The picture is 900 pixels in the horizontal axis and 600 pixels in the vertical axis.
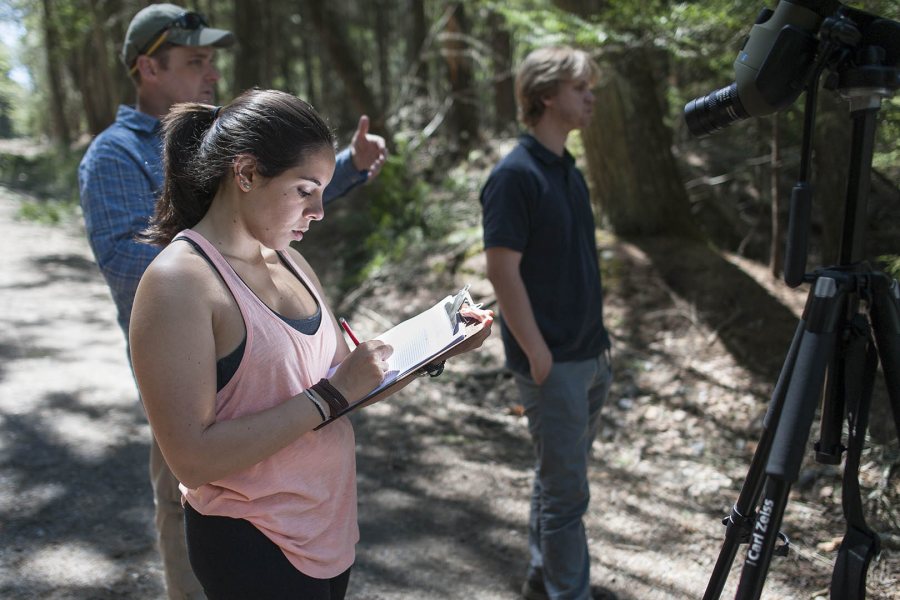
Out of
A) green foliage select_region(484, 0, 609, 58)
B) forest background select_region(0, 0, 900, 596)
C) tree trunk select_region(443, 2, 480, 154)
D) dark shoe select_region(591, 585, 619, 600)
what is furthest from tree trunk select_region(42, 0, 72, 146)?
dark shoe select_region(591, 585, 619, 600)

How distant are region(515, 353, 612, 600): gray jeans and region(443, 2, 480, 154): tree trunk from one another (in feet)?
27.3

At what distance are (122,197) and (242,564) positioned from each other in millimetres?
1401

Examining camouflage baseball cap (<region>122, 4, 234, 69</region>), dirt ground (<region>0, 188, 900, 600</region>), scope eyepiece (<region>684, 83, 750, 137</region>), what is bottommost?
dirt ground (<region>0, 188, 900, 600</region>)

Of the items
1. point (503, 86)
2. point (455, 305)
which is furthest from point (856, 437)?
point (503, 86)

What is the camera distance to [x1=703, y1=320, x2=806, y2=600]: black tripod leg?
5.97 ft

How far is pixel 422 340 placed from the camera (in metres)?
1.96

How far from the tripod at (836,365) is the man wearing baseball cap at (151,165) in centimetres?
175

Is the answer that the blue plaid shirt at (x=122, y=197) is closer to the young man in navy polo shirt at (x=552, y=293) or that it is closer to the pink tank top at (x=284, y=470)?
the pink tank top at (x=284, y=470)

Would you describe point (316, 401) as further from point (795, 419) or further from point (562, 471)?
point (562, 471)

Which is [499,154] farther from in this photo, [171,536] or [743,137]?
[171,536]

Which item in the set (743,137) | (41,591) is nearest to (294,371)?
(41,591)

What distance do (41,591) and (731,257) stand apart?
5.75 m

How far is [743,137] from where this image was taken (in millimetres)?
7785

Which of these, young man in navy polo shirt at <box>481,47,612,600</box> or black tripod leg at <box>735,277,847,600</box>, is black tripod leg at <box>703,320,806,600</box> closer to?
black tripod leg at <box>735,277,847,600</box>
